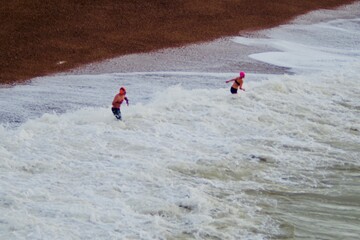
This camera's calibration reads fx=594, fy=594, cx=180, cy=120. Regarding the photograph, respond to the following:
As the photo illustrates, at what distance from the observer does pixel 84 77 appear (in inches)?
379

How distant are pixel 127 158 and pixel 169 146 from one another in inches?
23.7

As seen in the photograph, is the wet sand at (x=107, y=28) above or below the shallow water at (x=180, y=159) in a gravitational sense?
above

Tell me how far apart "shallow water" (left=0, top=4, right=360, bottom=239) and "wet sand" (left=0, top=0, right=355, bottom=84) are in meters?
1.08

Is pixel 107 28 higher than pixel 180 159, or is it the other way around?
pixel 107 28

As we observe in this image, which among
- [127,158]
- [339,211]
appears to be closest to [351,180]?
[339,211]

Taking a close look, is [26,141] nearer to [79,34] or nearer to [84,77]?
[84,77]

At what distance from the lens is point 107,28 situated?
12.5 meters

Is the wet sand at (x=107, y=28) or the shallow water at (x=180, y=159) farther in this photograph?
the wet sand at (x=107, y=28)

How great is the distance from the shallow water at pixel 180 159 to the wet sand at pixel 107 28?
42.5 inches

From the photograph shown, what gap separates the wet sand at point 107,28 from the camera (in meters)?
10.4

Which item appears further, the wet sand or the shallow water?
the wet sand

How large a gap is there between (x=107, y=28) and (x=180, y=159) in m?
6.80

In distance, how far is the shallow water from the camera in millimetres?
4949

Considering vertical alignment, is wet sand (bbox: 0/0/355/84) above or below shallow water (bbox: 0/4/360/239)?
above
